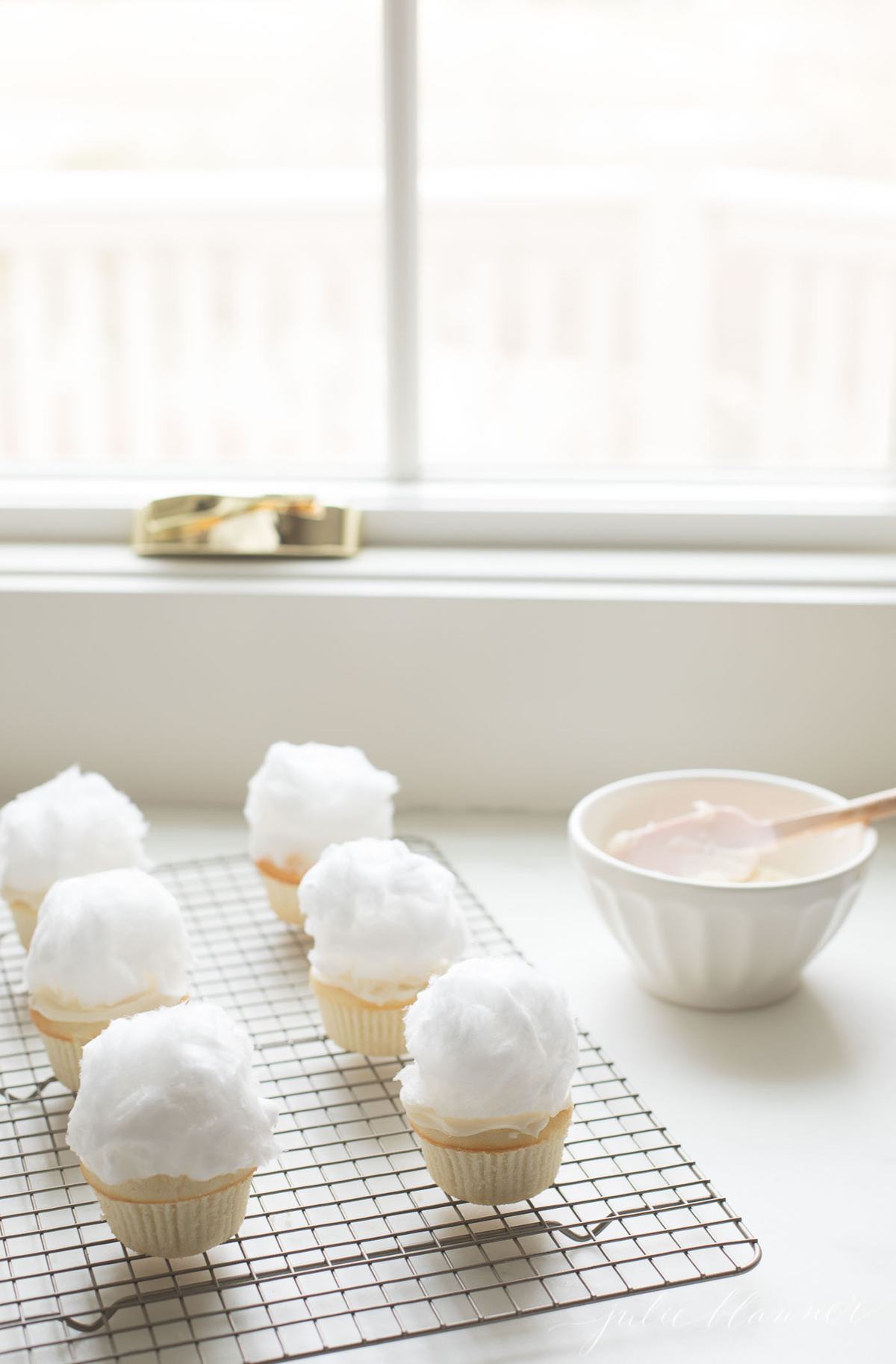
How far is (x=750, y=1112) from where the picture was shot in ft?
2.90

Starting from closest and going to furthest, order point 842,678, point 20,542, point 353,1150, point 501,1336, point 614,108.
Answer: point 501,1336
point 353,1150
point 842,678
point 20,542
point 614,108

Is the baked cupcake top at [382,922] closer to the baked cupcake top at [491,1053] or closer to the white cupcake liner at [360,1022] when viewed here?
the white cupcake liner at [360,1022]

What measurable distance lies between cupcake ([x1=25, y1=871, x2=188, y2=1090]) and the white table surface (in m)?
0.28

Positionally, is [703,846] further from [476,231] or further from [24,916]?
[476,231]

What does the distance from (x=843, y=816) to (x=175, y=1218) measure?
21.8 inches

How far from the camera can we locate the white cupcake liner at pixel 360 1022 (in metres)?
0.91

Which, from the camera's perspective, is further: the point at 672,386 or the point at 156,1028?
the point at 672,386

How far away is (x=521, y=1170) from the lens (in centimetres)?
76

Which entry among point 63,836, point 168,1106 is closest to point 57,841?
point 63,836

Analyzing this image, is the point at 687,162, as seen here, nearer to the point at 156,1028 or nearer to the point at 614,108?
the point at 614,108

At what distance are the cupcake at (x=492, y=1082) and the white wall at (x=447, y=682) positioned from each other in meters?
0.57

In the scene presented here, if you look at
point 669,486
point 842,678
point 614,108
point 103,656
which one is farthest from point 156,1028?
point 614,108

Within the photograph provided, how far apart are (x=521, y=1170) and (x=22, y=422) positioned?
200 cm

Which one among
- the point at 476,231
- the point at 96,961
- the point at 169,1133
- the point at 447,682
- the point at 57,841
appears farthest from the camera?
the point at 476,231
